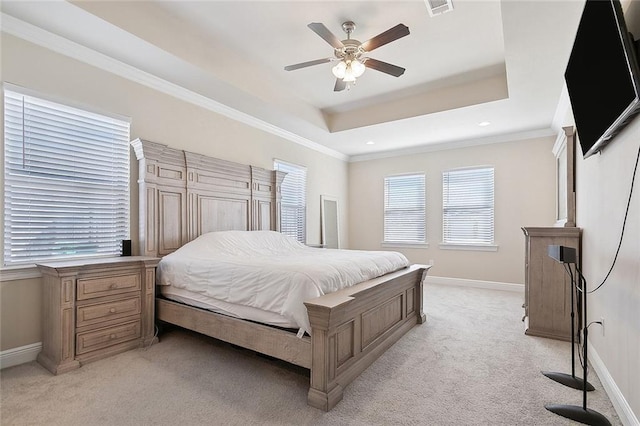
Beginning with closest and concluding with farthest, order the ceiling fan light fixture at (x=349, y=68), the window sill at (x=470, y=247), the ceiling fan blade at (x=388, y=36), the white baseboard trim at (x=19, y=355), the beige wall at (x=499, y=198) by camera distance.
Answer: the ceiling fan blade at (x=388, y=36), the white baseboard trim at (x=19, y=355), the ceiling fan light fixture at (x=349, y=68), the beige wall at (x=499, y=198), the window sill at (x=470, y=247)

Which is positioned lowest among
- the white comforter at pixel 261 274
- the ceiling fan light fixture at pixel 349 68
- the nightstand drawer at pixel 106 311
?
the nightstand drawer at pixel 106 311

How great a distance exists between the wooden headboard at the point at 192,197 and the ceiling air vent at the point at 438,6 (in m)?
2.90

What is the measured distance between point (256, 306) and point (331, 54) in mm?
2757

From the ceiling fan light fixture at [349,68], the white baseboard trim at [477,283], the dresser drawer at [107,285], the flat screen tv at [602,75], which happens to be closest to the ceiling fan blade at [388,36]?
the ceiling fan light fixture at [349,68]

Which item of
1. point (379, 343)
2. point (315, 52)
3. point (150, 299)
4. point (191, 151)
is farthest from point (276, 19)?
point (379, 343)

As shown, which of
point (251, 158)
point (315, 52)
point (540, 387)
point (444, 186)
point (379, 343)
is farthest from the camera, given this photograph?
point (444, 186)

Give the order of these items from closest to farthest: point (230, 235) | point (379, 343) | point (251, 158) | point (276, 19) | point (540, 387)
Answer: point (540, 387), point (379, 343), point (276, 19), point (230, 235), point (251, 158)

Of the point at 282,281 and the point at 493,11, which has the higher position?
the point at 493,11

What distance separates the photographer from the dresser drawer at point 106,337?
255 centimetres

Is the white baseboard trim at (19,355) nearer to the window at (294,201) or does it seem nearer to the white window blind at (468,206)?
the window at (294,201)

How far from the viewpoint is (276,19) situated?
2.91 meters

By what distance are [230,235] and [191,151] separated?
118 cm

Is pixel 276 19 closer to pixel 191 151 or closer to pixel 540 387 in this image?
pixel 191 151

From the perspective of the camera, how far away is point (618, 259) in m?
1.96
